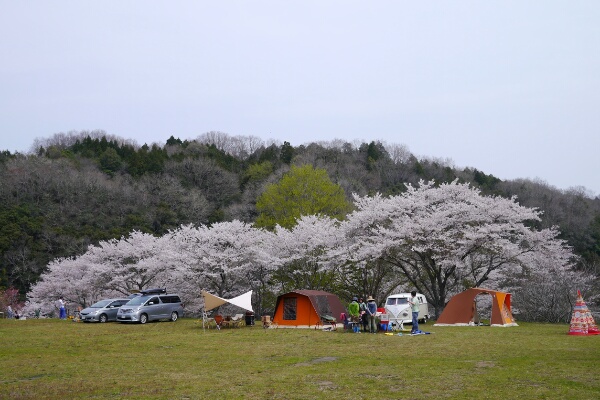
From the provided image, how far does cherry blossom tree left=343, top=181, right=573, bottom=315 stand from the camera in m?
29.6

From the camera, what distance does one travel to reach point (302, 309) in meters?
27.7

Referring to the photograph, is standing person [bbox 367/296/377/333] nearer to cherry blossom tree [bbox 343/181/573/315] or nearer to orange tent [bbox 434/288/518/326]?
orange tent [bbox 434/288/518/326]

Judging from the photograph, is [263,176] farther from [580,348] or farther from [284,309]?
[580,348]

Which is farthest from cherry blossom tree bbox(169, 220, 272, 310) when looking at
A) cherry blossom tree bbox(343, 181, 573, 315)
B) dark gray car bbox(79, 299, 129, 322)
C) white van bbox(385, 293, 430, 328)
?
white van bbox(385, 293, 430, 328)

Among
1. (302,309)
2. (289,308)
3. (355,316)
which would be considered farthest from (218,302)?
(355,316)

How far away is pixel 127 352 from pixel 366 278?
737 inches

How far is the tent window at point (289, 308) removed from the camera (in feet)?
91.4

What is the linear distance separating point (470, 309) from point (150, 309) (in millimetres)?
16012

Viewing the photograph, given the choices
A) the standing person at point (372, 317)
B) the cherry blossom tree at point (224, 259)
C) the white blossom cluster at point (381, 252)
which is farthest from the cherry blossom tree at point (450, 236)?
the cherry blossom tree at point (224, 259)

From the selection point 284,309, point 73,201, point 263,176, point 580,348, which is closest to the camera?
point 580,348

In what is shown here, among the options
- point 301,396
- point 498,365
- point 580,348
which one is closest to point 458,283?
point 580,348

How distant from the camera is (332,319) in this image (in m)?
26.0

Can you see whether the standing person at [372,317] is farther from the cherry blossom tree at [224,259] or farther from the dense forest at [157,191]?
the dense forest at [157,191]

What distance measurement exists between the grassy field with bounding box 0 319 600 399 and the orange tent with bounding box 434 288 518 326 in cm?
265
